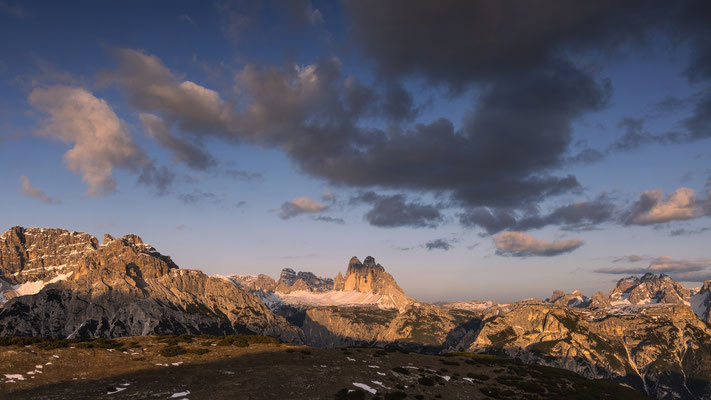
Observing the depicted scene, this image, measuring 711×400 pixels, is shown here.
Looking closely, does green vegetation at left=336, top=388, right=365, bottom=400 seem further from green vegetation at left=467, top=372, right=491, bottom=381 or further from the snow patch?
green vegetation at left=467, top=372, right=491, bottom=381

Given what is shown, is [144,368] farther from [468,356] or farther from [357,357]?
[468,356]

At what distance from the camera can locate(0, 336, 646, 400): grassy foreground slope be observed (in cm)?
3894

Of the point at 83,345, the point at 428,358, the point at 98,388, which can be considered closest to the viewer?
the point at 98,388

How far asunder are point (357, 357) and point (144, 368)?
28.1 m

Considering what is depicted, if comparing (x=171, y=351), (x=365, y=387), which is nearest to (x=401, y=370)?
(x=365, y=387)

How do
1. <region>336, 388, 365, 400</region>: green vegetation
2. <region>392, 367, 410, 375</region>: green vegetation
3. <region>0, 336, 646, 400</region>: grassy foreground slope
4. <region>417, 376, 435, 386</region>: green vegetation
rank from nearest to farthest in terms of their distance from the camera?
<region>0, 336, 646, 400</region>: grassy foreground slope < <region>336, 388, 365, 400</region>: green vegetation < <region>417, 376, 435, 386</region>: green vegetation < <region>392, 367, 410, 375</region>: green vegetation

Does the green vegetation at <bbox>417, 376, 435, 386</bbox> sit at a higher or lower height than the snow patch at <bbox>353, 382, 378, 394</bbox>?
lower

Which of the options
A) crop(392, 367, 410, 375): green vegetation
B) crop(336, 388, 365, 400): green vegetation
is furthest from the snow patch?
crop(392, 367, 410, 375): green vegetation

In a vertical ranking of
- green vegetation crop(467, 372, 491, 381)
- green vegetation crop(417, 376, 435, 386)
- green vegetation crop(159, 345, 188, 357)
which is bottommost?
green vegetation crop(467, 372, 491, 381)

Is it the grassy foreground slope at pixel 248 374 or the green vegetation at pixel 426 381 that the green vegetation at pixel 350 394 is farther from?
the green vegetation at pixel 426 381

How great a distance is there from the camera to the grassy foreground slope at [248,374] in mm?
38938

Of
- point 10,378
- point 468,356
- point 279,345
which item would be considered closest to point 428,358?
point 468,356

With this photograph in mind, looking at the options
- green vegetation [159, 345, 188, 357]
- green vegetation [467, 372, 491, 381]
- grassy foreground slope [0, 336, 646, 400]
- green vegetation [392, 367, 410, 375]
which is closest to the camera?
grassy foreground slope [0, 336, 646, 400]

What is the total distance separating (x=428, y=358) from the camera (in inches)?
2625
